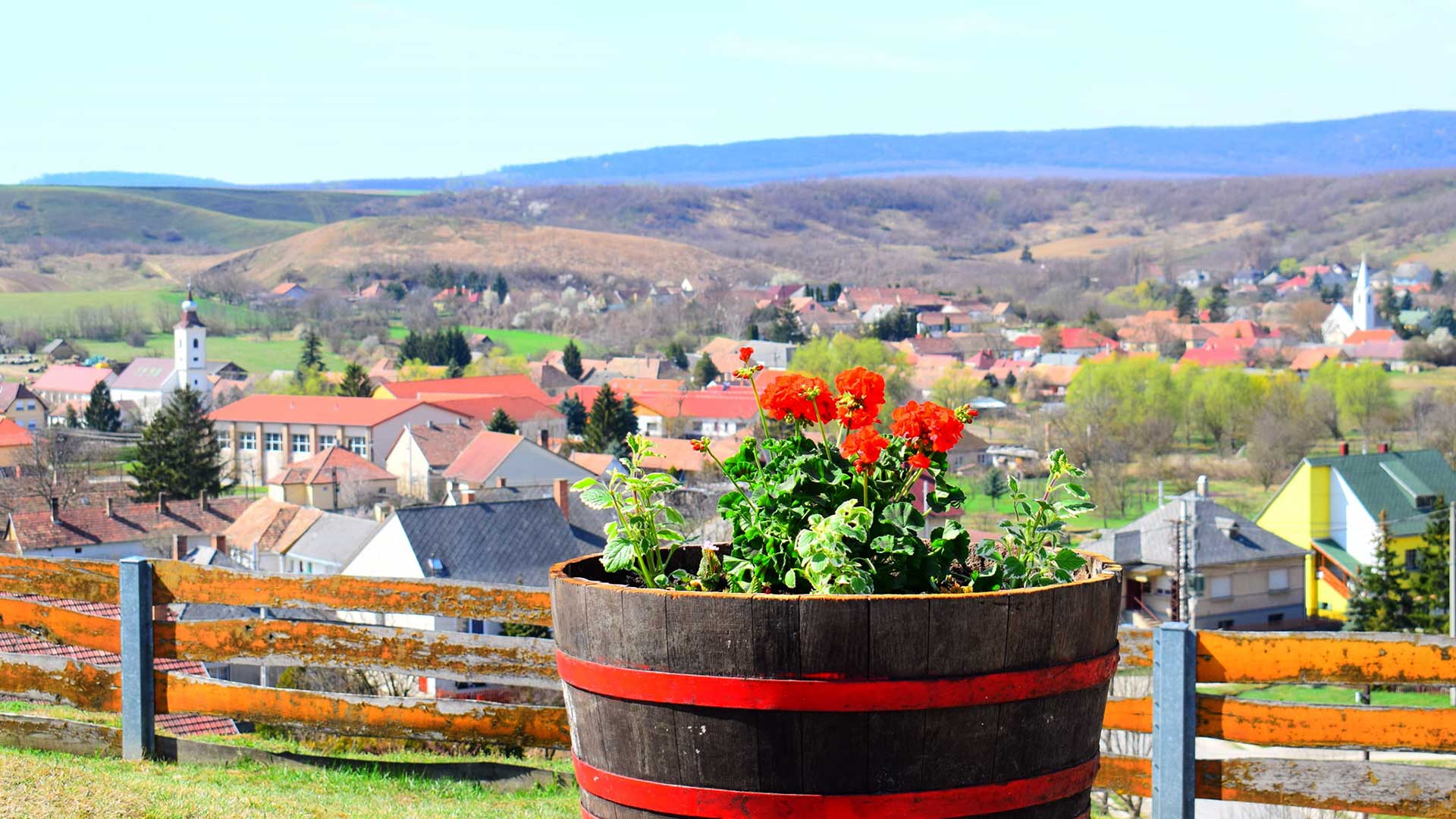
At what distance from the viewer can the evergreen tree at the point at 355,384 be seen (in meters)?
92.8

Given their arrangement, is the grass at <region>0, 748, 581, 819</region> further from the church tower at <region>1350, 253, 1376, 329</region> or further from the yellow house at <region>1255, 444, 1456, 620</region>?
the church tower at <region>1350, 253, 1376, 329</region>

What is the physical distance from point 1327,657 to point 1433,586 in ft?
109

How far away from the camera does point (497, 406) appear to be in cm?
8319

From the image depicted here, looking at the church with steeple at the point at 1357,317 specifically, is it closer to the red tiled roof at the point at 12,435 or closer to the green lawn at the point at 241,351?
the green lawn at the point at 241,351

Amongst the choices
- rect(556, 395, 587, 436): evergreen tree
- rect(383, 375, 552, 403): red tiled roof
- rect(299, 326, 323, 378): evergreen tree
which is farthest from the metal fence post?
rect(299, 326, 323, 378): evergreen tree

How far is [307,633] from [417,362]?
4291 inches

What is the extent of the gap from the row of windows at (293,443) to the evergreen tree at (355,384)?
10693 millimetres

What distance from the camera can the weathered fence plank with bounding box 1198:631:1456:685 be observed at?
4.22m

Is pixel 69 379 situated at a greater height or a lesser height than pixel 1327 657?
lesser

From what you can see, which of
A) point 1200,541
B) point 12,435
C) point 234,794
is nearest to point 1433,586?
point 1200,541

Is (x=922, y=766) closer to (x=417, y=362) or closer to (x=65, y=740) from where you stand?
(x=65, y=740)

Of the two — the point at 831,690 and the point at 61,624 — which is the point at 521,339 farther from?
the point at 831,690

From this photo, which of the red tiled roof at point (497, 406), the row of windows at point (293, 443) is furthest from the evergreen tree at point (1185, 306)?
the row of windows at point (293, 443)

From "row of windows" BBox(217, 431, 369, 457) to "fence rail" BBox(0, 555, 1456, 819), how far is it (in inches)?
2849
